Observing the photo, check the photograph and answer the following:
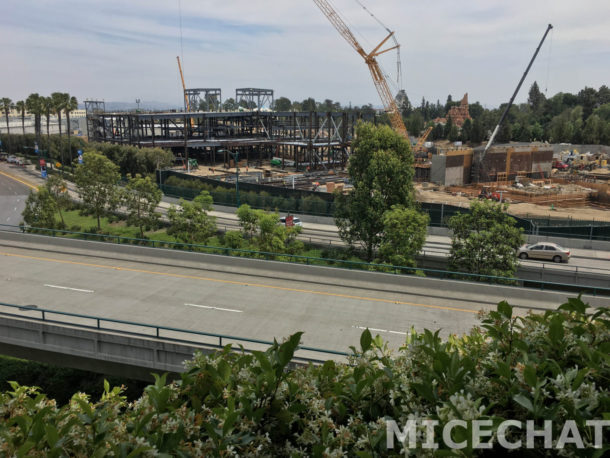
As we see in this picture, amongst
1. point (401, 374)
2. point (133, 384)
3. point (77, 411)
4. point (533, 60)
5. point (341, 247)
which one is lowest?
point (133, 384)

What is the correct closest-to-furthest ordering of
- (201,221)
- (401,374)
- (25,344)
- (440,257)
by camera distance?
(401,374)
(25,344)
(440,257)
(201,221)

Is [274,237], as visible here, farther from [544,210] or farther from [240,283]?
[544,210]

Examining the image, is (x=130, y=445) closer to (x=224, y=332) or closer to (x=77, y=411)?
(x=77, y=411)

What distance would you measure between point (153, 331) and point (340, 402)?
13.3m

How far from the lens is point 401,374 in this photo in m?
4.95

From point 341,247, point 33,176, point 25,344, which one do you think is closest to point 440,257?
point 341,247

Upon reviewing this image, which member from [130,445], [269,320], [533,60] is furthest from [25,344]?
[533,60]

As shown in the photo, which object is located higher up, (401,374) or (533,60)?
(533,60)

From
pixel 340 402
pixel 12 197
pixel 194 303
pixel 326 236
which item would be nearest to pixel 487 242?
pixel 194 303

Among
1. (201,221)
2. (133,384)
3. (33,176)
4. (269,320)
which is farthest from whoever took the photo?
(33,176)

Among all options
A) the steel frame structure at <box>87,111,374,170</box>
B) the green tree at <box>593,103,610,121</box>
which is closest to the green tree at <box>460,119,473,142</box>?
the steel frame structure at <box>87,111,374,170</box>

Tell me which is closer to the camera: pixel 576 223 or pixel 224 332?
pixel 224 332

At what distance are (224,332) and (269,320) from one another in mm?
1818

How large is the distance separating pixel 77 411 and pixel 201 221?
32.0 metres
